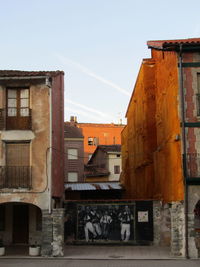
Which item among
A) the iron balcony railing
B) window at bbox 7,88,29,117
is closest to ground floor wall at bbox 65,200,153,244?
the iron balcony railing

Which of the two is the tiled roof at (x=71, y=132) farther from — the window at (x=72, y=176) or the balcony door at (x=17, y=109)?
the balcony door at (x=17, y=109)

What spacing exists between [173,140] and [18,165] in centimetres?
749

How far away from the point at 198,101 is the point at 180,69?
167 cm

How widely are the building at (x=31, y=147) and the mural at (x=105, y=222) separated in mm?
3737

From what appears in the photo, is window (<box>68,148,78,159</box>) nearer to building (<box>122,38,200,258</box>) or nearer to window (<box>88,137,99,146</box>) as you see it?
window (<box>88,137,99,146</box>)

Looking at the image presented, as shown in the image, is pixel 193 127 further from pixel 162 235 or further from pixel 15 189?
pixel 15 189

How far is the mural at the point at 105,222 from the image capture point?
25.5 meters

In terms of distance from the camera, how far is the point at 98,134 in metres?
72.4

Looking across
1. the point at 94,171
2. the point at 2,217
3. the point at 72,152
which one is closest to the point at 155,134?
the point at 2,217

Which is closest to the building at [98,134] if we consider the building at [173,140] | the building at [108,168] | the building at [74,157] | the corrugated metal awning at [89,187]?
the building at [74,157]

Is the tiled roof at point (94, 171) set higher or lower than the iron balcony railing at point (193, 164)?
higher

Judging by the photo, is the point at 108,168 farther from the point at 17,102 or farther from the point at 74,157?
the point at 17,102

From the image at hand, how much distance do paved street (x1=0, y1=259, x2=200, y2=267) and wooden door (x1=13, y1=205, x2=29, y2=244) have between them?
5172 mm

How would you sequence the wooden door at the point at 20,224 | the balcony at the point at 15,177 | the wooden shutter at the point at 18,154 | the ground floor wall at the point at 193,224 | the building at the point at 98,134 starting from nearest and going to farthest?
the ground floor wall at the point at 193,224, the balcony at the point at 15,177, the wooden shutter at the point at 18,154, the wooden door at the point at 20,224, the building at the point at 98,134
